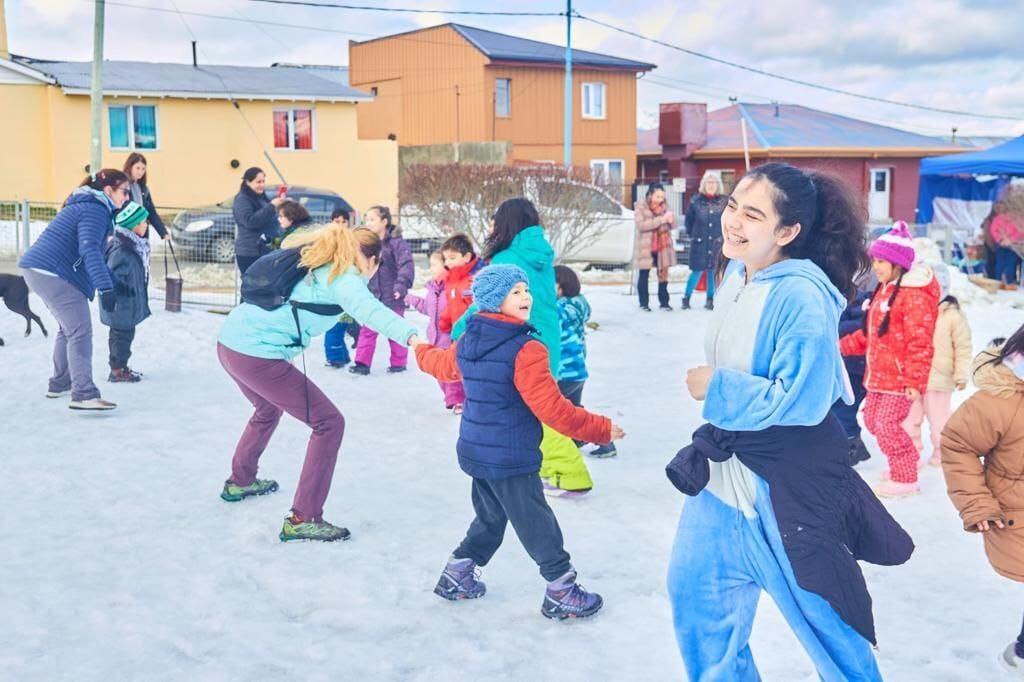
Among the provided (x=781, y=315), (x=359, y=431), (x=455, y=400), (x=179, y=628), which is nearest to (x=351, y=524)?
(x=179, y=628)

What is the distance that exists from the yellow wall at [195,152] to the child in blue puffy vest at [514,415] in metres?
26.3

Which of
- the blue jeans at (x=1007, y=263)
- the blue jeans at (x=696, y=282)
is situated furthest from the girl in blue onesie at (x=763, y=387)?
the blue jeans at (x=1007, y=263)

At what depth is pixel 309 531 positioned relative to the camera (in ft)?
18.2

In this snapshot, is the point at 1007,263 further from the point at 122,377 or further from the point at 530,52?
the point at 530,52

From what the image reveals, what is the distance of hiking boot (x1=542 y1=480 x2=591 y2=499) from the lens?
637 cm

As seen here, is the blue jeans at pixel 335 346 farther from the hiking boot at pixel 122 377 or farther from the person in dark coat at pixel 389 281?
the hiking boot at pixel 122 377

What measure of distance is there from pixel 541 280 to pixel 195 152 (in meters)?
25.5

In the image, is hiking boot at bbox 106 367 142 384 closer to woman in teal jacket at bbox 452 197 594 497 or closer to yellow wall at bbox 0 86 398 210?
woman in teal jacket at bbox 452 197 594 497

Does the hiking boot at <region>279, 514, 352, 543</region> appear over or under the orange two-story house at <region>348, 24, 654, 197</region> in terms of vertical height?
under

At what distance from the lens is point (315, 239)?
5.29 meters

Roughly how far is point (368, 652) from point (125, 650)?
0.93 metres

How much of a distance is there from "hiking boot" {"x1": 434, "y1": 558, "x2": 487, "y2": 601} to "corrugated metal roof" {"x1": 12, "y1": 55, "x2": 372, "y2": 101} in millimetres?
26305

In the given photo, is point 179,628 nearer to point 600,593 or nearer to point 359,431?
point 600,593

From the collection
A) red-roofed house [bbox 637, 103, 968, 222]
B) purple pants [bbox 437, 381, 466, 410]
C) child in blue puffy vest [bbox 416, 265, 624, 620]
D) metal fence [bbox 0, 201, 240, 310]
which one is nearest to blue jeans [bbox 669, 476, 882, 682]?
child in blue puffy vest [bbox 416, 265, 624, 620]
